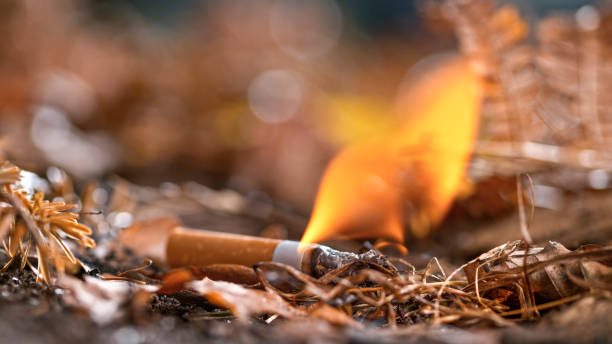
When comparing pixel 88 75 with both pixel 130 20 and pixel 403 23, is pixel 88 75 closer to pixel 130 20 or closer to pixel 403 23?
pixel 130 20

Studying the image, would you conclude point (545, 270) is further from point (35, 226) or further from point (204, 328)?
point (35, 226)

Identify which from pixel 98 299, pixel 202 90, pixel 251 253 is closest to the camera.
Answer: pixel 98 299

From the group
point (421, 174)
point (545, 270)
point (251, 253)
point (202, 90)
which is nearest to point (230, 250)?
point (251, 253)

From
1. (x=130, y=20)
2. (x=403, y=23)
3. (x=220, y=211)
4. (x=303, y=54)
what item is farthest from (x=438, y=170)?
(x=403, y=23)

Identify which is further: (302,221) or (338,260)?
(302,221)

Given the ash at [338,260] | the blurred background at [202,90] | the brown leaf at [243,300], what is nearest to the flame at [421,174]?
the blurred background at [202,90]

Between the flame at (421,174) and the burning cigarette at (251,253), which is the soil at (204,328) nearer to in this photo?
the burning cigarette at (251,253)

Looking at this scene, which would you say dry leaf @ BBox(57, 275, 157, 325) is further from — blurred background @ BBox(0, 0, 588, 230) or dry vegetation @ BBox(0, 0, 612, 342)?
blurred background @ BBox(0, 0, 588, 230)
